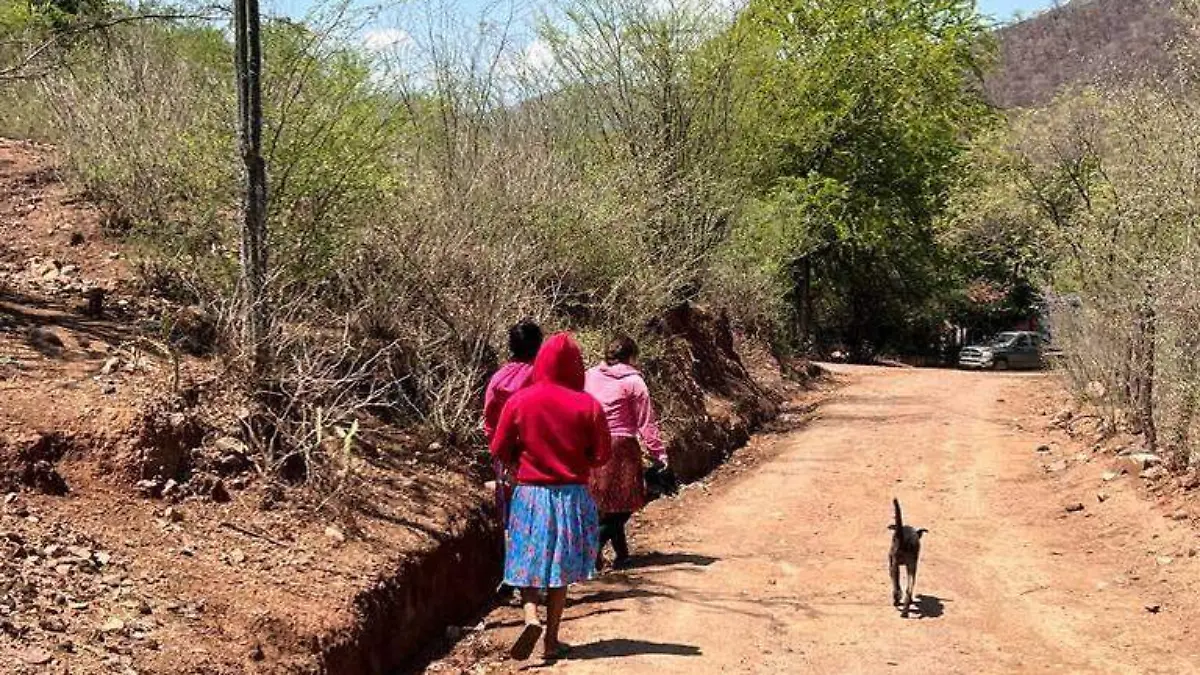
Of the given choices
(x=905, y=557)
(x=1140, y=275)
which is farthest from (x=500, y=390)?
(x=1140, y=275)

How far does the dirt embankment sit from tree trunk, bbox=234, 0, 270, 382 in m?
0.63

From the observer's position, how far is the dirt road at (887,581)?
6.64 metres

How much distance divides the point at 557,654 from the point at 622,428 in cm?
230

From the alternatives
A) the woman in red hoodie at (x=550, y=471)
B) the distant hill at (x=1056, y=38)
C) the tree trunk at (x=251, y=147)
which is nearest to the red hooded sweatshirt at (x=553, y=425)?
the woman in red hoodie at (x=550, y=471)

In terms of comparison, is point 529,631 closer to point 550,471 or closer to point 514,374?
point 550,471

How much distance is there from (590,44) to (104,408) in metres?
12.9

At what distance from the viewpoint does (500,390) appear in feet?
22.6

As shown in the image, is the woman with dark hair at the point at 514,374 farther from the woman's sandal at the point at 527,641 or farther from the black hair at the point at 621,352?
the black hair at the point at 621,352

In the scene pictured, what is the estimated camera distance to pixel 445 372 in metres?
9.56

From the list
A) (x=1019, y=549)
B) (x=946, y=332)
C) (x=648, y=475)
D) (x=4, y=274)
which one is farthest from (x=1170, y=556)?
(x=946, y=332)

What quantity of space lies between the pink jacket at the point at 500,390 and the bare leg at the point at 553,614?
42.4 inches

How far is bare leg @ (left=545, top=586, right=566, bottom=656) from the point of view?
20.7ft

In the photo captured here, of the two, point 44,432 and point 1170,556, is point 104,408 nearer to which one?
point 44,432

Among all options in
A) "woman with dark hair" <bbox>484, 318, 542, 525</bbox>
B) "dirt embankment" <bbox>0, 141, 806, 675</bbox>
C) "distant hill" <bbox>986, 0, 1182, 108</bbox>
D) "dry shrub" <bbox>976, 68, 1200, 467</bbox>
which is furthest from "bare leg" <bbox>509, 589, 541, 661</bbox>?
"distant hill" <bbox>986, 0, 1182, 108</bbox>
